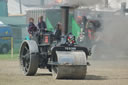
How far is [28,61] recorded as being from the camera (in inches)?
575

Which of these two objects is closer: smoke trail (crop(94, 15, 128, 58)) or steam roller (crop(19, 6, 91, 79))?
steam roller (crop(19, 6, 91, 79))

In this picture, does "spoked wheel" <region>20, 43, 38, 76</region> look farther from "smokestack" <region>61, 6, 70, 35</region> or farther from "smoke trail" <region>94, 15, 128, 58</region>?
"smoke trail" <region>94, 15, 128, 58</region>

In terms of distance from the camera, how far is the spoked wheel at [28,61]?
13.8 meters

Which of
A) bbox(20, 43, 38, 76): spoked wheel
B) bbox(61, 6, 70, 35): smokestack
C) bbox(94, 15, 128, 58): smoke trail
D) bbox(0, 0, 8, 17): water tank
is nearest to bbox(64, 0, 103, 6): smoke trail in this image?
bbox(61, 6, 70, 35): smokestack

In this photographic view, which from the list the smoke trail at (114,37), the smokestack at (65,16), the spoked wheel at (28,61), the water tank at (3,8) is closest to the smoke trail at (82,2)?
the smokestack at (65,16)

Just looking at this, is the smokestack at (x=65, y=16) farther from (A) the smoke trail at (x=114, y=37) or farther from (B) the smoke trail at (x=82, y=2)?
(A) the smoke trail at (x=114, y=37)

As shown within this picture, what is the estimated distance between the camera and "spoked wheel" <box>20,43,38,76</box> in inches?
544

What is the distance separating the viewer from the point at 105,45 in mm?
24859

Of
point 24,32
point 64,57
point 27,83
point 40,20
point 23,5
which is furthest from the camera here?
point 23,5

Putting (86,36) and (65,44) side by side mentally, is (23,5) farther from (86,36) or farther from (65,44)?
(65,44)

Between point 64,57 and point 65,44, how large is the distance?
2.57 ft

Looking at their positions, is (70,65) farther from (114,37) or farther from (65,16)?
(114,37)

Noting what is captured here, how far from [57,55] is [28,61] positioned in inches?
79.0

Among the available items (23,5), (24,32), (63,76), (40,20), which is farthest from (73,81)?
(23,5)
